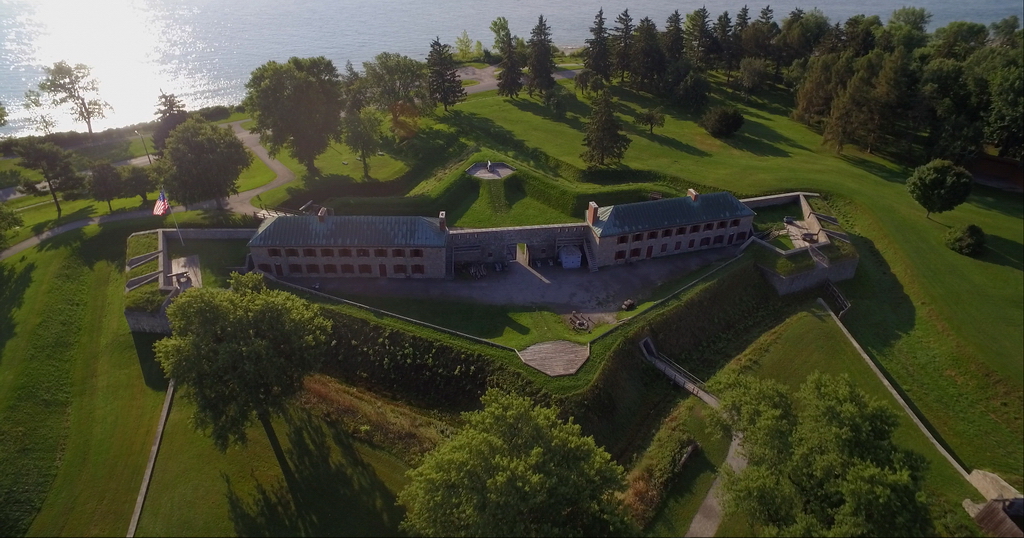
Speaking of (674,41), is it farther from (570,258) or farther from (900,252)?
(570,258)

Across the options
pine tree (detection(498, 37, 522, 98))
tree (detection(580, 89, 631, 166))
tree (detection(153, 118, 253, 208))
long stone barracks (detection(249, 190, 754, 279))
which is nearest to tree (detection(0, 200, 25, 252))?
tree (detection(153, 118, 253, 208))

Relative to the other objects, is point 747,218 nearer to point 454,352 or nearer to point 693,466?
point 693,466

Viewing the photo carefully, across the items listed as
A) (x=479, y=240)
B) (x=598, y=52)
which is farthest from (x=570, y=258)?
(x=598, y=52)

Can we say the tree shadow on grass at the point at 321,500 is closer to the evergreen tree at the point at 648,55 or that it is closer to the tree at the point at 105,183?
the tree at the point at 105,183


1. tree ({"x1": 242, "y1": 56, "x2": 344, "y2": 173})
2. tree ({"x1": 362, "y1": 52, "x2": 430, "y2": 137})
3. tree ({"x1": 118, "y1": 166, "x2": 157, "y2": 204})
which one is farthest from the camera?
tree ({"x1": 362, "y1": 52, "x2": 430, "y2": 137})

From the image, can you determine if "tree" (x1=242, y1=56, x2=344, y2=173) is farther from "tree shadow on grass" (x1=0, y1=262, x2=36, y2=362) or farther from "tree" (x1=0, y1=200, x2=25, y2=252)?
"tree shadow on grass" (x1=0, y1=262, x2=36, y2=362)
